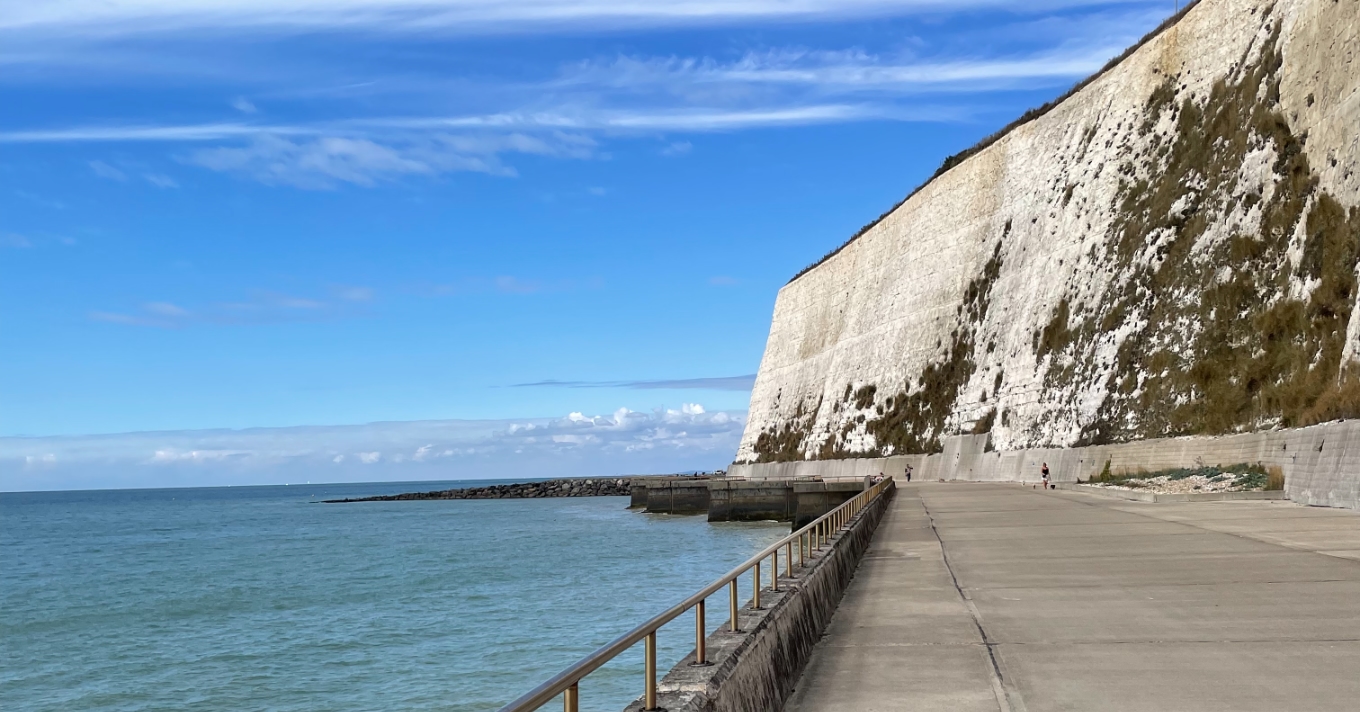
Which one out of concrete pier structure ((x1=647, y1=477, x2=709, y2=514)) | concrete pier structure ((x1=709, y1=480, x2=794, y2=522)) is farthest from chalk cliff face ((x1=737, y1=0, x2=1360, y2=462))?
concrete pier structure ((x1=709, y1=480, x2=794, y2=522))

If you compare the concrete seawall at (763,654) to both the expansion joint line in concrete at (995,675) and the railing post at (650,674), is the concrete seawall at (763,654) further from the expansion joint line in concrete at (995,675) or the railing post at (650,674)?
the expansion joint line in concrete at (995,675)

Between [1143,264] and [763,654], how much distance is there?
44315 mm

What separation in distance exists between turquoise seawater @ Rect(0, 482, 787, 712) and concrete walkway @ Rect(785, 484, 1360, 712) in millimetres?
5240

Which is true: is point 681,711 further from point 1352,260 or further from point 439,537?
Result: point 439,537

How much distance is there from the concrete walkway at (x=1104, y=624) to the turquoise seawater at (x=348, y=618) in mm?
5240

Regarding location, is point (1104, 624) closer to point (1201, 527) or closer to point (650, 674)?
point (650, 674)

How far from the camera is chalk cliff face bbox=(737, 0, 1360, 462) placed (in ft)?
120

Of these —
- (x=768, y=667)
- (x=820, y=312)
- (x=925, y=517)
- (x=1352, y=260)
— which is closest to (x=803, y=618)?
(x=768, y=667)

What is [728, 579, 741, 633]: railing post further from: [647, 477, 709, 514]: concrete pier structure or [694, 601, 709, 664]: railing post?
[647, 477, 709, 514]: concrete pier structure

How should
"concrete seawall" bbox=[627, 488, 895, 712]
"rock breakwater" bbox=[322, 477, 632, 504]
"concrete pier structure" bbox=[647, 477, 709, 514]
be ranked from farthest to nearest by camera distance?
"rock breakwater" bbox=[322, 477, 632, 504] < "concrete pier structure" bbox=[647, 477, 709, 514] < "concrete seawall" bbox=[627, 488, 895, 712]

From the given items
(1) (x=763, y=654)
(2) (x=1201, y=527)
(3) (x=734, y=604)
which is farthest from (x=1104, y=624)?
(2) (x=1201, y=527)

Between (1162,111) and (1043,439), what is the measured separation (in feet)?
49.0

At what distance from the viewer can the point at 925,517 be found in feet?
97.3

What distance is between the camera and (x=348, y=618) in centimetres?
3177
